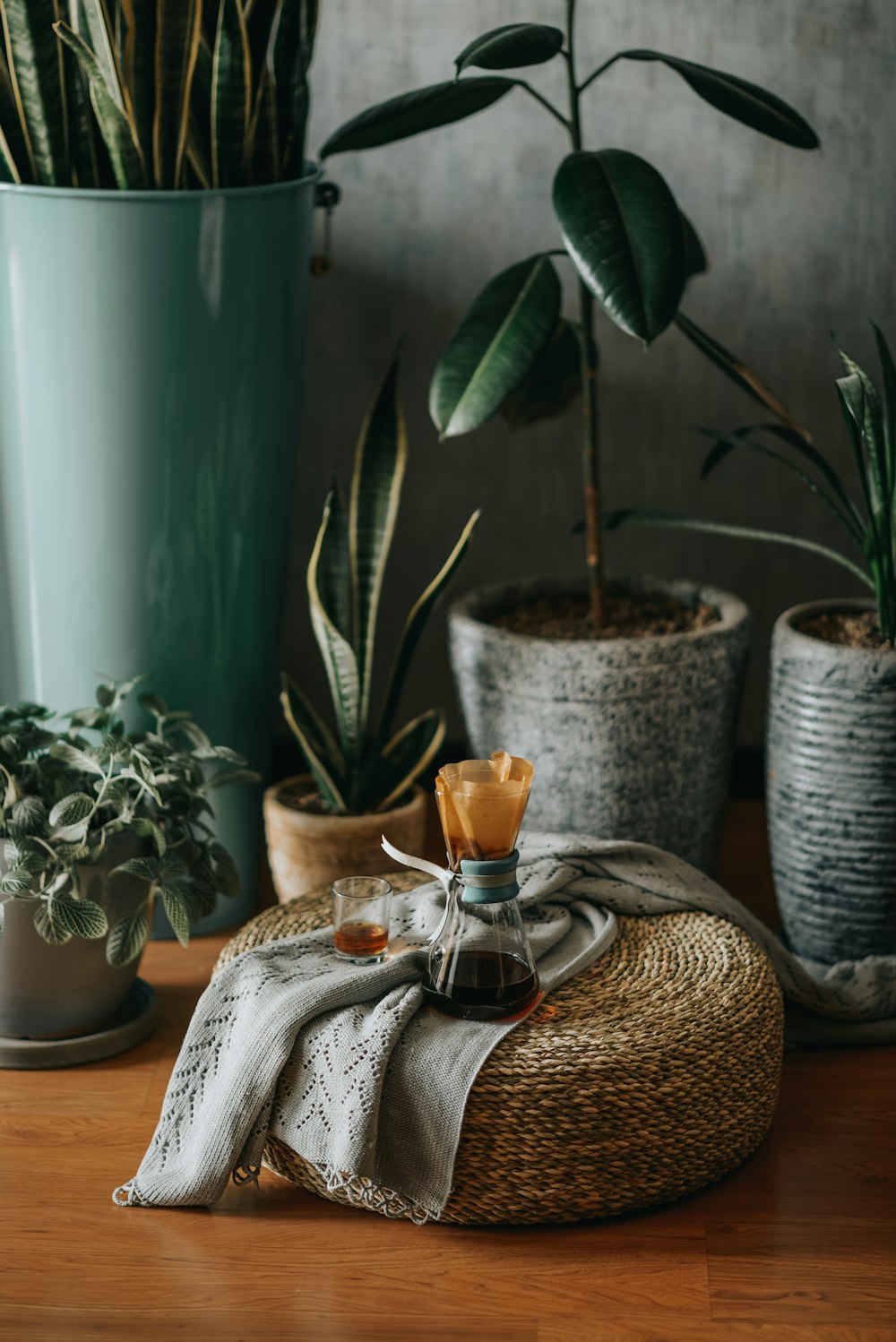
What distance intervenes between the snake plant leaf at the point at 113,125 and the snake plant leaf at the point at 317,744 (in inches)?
25.7

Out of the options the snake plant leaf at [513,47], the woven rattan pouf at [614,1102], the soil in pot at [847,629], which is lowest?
the woven rattan pouf at [614,1102]

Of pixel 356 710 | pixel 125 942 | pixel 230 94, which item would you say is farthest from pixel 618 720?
pixel 230 94

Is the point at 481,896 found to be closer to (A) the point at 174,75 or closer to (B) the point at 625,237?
(B) the point at 625,237

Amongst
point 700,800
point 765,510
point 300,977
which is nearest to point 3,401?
point 300,977

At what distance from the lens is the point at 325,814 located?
2080 millimetres

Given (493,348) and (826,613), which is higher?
(493,348)

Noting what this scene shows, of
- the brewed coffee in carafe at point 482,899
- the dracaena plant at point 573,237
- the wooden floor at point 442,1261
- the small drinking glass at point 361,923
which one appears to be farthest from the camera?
the dracaena plant at point 573,237

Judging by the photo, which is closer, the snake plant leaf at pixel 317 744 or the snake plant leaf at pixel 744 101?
the snake plant leaf at pixel 744 101

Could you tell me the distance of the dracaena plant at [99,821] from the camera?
1.63 meters

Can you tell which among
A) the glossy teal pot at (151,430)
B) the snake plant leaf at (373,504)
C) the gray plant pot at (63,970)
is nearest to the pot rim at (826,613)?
the snake plant leaf at (373,504)

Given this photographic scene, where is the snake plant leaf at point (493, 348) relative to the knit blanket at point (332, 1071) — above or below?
above

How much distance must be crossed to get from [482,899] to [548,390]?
36.5 inches

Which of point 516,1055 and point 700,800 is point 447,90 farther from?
point 516,1055

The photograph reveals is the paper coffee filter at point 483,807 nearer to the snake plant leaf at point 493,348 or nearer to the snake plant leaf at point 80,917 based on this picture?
the snake plant leaf at point 80,917
